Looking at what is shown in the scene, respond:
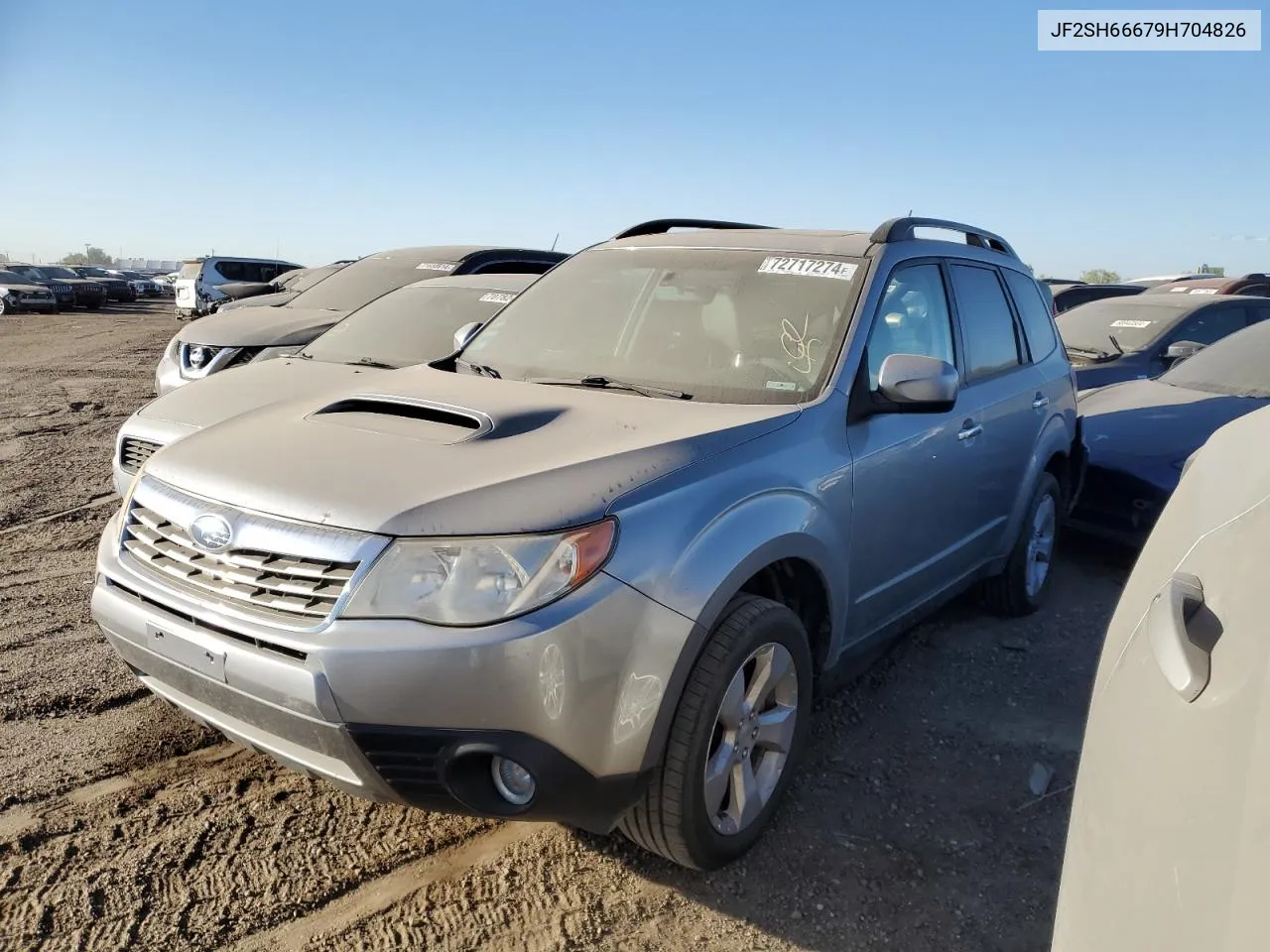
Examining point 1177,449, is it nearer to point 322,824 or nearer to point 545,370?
point 545,370

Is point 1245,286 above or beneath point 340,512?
beneath

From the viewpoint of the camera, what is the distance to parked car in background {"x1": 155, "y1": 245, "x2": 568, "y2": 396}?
257 inches

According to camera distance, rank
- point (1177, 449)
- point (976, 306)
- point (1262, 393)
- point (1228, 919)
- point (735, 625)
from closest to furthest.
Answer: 1. point (1228, 919)
2. point (735, 625)
3. point (976, 306)
4. point (1177, 449)
5. point (1262, 393)

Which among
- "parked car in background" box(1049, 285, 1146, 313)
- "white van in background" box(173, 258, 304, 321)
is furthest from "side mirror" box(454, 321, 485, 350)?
"white van in background" box(173, 258, 304, 321)

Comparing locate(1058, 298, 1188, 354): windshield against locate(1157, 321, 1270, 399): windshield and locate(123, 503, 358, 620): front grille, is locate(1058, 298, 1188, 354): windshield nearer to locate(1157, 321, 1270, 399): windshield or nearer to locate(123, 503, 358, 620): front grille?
locate(1157, 321, 1270, 399): windshield

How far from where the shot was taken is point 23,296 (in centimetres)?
3022

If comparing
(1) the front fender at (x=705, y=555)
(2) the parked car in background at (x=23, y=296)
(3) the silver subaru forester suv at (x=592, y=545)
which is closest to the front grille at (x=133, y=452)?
(3) the silver subaru forester suv at (x=592, y=545)

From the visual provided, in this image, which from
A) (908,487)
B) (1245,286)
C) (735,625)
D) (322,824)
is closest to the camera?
(735,625)

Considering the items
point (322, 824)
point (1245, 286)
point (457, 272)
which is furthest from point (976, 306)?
point (1245, 286)

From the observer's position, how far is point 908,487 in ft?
11.1

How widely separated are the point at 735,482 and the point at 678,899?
1157 mm

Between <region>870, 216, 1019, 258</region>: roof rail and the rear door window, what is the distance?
0.18 metres

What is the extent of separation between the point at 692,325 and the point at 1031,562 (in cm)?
242

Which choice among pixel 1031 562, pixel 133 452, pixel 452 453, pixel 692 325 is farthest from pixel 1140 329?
pixel 133 452
